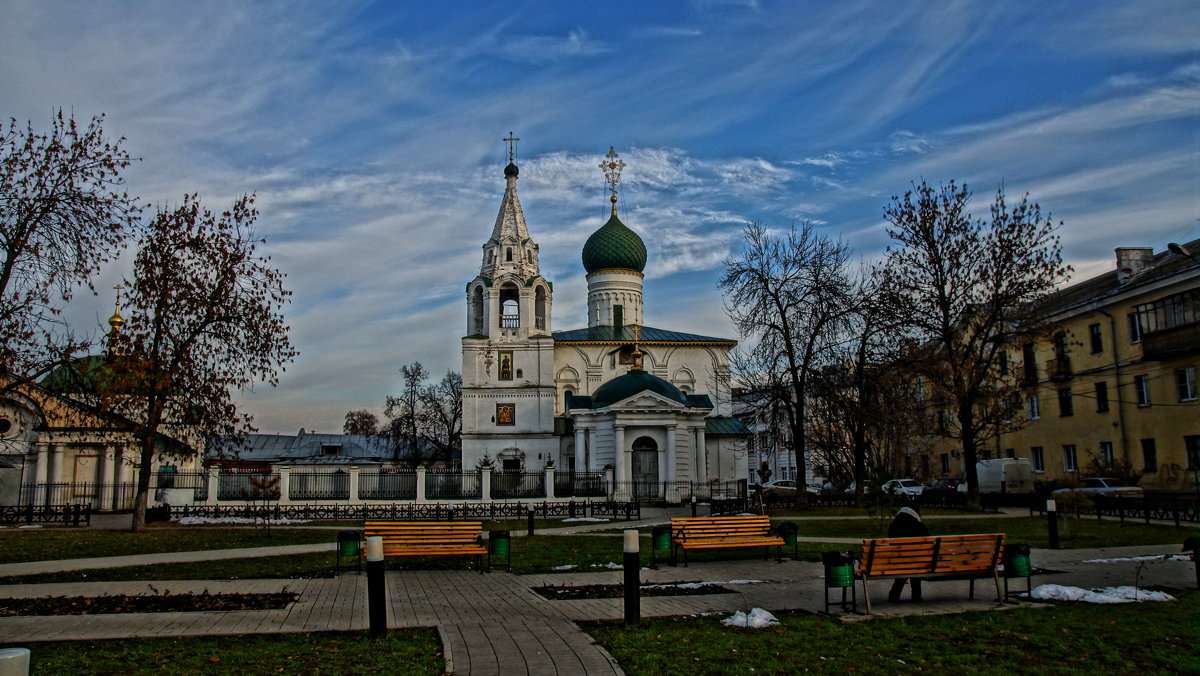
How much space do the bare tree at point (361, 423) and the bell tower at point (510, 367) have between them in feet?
143

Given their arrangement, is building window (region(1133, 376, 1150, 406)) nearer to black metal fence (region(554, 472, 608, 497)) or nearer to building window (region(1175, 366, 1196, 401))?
building window (region(1175, 366, 1196, 401))

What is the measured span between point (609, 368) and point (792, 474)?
3175 centimetres

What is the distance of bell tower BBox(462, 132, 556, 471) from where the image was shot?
160ft

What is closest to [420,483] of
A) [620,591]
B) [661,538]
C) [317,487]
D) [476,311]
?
[317,487]

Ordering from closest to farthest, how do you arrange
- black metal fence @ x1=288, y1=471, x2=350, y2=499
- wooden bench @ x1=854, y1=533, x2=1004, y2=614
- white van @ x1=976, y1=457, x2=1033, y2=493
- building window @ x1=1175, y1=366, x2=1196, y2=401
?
wooden bench @ x1=854, y1=533, x2=1004, y2=614 → building window @ x1=1175, y1=366, x2=1196, y2=401 → white van @ x1=976, y1=457, x2=1033, y2=493 → black metal fence @ x1=288, y1=471, x2=350, y2=499

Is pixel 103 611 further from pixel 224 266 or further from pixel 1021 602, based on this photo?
pixel 224 266

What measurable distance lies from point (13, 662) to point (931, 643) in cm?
749

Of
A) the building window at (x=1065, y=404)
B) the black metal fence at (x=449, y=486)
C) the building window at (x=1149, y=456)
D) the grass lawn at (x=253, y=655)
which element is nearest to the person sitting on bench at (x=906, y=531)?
the grass lawn at (x=253, y=655)

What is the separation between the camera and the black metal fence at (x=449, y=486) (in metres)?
37.9

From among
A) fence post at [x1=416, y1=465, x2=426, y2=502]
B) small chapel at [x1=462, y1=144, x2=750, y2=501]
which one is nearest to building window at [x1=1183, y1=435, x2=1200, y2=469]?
small chapel at [x1=462, y1=144, x2=750, y2=501]

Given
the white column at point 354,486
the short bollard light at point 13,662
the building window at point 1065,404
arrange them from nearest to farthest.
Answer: the short bollard light at point 13,662 < the white column at point 354,486 < the building window at point 1065,404

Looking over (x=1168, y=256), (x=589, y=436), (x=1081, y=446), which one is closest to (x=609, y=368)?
(x=589, y=436)

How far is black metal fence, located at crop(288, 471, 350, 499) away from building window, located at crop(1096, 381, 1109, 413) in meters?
32.0

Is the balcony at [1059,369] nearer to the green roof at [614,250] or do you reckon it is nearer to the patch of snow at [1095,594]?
the green roof at [614,250]
